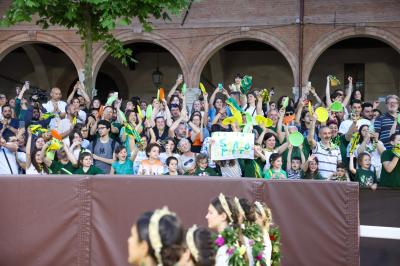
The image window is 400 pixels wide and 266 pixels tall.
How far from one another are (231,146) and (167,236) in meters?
5.02

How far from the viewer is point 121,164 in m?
8.75

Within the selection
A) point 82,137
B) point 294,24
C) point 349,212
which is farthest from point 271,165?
point 294,24

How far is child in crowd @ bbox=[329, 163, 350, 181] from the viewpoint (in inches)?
307

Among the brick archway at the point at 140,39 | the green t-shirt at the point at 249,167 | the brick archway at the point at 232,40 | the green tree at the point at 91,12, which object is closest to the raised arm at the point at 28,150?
the green tree at the point at 91,12

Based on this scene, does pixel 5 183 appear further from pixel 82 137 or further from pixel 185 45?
pixel 185 45

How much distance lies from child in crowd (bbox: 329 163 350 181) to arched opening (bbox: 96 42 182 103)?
577 inches

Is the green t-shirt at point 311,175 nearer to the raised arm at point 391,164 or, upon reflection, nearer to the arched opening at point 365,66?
the raised arm at point 391,164

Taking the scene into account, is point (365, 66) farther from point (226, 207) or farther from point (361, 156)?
point (226, 207)

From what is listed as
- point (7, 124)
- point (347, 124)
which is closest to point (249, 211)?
point (347, 124)

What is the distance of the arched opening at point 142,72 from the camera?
22.3 m

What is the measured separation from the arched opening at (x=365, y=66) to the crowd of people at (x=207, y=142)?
1046 cm

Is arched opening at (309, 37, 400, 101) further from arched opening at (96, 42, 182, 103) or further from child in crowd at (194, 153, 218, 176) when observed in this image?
child in crowd at (194, 153, 218, 176)

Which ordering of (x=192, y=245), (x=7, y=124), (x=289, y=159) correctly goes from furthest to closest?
(x=7, y=124) < (x=289, y=159) < (x=192, y=245)

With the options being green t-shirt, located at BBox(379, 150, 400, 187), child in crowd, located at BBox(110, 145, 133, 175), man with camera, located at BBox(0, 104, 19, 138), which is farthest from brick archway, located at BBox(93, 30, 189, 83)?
green t-shirt, located at BBox(379, 150, 400, 187)
